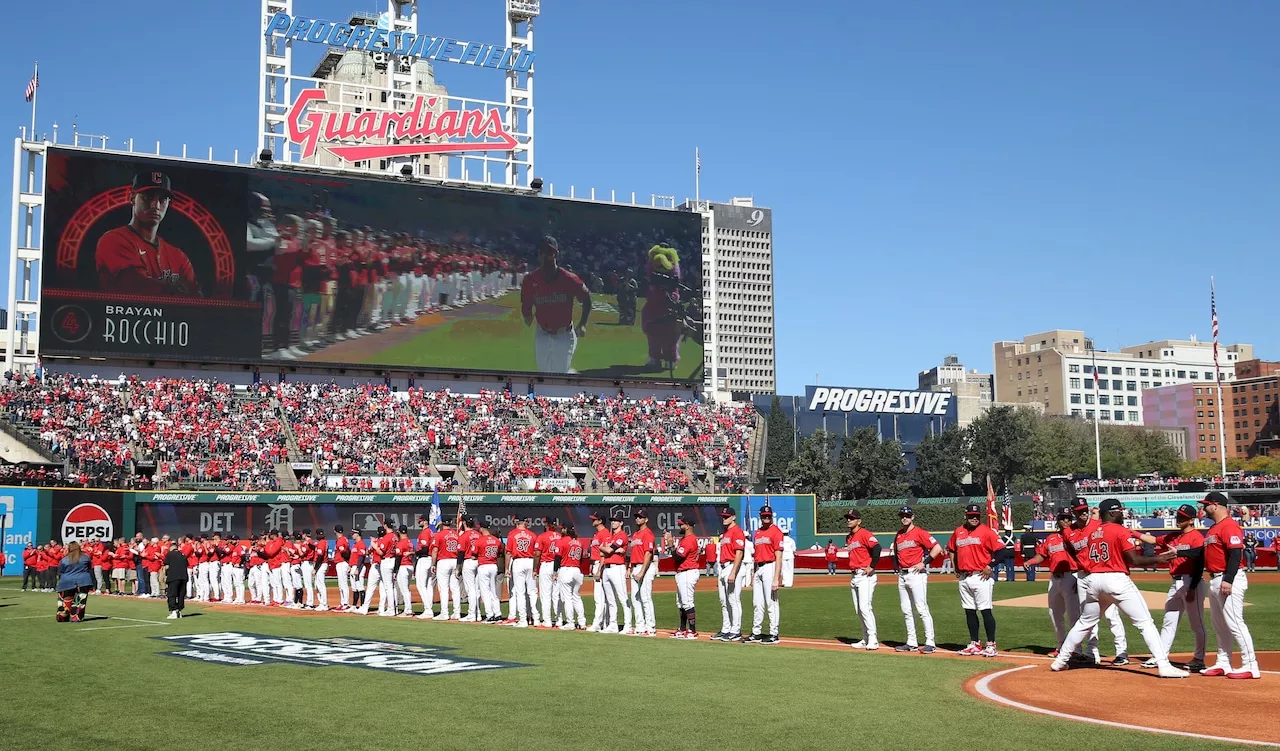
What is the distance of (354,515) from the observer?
4812 centimetres

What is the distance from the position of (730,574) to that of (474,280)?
132ft

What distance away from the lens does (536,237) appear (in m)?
58.5

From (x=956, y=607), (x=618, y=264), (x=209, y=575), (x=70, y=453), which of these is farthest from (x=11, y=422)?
(x=956, y=607)

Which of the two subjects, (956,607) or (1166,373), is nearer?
(956,607)

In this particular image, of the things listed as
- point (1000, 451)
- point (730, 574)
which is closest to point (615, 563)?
point (730, 574)

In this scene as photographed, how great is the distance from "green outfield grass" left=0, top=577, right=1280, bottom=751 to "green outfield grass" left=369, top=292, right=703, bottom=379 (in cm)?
3744

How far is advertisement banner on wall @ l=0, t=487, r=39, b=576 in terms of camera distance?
40531 mm

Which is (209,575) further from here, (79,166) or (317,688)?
(79,166)

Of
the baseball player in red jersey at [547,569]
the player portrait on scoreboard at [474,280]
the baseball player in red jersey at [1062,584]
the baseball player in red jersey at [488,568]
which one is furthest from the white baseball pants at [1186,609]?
the player portrait on scoreboard at [474,280]

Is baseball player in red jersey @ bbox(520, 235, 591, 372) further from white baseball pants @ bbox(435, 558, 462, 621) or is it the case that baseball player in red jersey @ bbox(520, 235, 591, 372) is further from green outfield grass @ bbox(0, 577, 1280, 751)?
green outfield grass @ bbox(0, 577, 1280, 751)

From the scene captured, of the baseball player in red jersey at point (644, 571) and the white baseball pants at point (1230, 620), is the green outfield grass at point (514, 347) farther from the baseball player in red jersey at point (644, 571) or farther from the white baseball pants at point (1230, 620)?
the white baseball pants at point (1230, 620)

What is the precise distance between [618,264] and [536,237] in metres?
4.32

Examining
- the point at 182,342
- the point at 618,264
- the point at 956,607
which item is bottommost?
the point at 956,607

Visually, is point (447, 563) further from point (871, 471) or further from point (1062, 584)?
point (871, 471)
